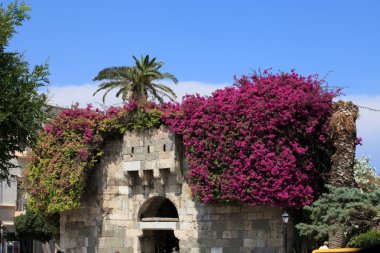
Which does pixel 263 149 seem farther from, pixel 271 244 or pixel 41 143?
pixel 41 143

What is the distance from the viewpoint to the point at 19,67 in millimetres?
13250

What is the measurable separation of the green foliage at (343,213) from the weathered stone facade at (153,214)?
1.93 m

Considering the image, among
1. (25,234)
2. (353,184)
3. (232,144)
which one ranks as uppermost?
(232,144)

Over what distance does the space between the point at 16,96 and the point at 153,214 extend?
39.3ft

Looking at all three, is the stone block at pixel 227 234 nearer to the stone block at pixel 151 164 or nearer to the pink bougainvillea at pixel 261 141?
the pink bougainvillea at pixel 261 141

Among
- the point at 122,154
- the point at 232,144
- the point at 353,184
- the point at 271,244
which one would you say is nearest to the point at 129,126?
the point at 122,154

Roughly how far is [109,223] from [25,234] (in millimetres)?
14629

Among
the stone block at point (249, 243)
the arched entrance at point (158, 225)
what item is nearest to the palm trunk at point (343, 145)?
the stone block at point (249, 243)

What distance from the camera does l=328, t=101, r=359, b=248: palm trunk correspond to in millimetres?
20141

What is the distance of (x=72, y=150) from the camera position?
2336cm

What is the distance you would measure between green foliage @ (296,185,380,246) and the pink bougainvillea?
1088 millimetres

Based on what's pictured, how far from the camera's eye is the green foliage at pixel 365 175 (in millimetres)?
24944

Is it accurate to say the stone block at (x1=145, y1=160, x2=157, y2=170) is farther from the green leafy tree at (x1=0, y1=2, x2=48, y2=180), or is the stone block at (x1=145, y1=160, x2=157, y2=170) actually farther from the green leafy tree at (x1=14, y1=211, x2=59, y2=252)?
the green leafy tree at (x1=14, y1=211, x2=59, y2=252)

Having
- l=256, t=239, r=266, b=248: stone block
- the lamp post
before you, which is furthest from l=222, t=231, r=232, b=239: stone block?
the lamp post
